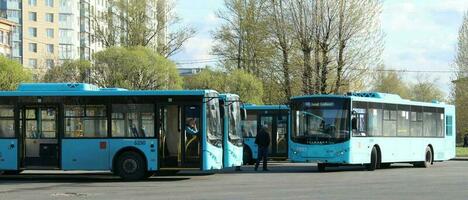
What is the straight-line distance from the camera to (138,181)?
22.0 m

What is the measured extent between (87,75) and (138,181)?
34.3 m

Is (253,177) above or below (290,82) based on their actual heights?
below

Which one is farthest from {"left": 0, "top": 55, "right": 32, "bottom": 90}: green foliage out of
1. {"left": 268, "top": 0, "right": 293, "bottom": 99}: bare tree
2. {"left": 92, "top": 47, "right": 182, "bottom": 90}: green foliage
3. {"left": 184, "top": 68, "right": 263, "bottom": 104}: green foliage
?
{"left": 268, "top": 0, "right": 293, "bottom": 99}: bare tree

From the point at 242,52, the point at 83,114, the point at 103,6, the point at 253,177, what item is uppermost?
the point at 103,6

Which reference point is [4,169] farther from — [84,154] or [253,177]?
[253,177]

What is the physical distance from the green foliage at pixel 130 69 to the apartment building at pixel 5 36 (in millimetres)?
35645

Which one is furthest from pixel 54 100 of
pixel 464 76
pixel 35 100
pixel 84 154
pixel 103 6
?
pixel 103 6

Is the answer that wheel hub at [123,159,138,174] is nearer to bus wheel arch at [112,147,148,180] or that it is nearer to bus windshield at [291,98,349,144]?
bus wheel arch at [112,147,148,180]

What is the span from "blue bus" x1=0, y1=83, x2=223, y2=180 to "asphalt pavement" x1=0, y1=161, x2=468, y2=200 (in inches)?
25.2

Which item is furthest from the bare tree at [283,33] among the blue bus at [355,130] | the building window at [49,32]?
the building window at [49,32]

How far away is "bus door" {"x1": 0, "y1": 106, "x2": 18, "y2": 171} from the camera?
889 inches

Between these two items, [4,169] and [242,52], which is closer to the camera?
[4,169]

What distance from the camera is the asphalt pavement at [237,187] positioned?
55.5 ft

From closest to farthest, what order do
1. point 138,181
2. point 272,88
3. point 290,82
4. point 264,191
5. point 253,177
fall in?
point 264,191 < point 138,181 < point 253,177 < point 290,82 < point 272,88
